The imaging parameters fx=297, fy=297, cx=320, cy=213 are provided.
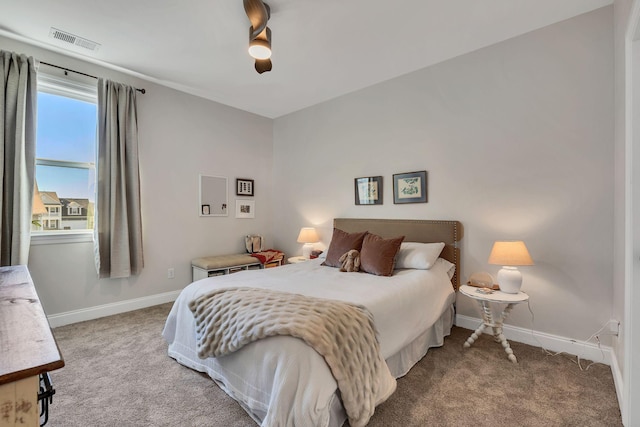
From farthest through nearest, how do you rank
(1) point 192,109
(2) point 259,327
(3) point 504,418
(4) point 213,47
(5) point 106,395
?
(1) point 192,109
(4) point 213,47
(5) point 106,395
(3) point 504,418
(2) point 259,327

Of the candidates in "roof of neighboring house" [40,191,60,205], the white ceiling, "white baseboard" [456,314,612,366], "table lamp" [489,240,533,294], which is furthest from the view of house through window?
"white baseboard" [456,314,612,366]

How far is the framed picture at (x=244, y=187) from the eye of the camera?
4570 millimetres

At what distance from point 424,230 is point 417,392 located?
1.70m

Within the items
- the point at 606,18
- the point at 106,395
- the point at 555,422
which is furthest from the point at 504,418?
the point at 606,18

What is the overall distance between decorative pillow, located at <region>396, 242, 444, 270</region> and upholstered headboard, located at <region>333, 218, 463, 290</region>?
0.14 meters

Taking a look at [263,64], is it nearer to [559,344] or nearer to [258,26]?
[258,26]

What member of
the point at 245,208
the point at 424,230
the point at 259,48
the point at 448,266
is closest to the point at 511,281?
the point at 448,266

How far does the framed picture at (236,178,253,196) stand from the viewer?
180 inches

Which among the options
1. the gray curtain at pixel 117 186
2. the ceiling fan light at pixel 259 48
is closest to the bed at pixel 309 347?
the gray curtain at pixel 117 186

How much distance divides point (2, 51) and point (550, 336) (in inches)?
213

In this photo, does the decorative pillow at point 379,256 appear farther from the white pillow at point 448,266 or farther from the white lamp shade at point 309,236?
the white lamp shade at point 309,236

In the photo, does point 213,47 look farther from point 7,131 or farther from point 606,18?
point 606,18

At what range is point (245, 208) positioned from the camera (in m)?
4.68

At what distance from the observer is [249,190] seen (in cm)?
473
